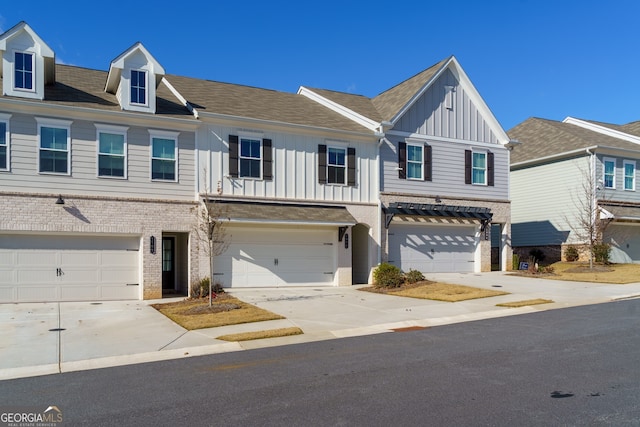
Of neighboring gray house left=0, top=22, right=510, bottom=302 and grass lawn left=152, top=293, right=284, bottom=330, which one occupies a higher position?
neighboring gray house left=0, top=22, right=510, bottom=302

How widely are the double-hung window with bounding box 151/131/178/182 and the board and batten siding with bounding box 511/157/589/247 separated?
20547 millimetres

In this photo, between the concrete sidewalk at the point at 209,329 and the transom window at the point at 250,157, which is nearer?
the concrete sidewalk at the point at 209,329

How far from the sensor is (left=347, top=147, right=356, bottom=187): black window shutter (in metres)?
23.4

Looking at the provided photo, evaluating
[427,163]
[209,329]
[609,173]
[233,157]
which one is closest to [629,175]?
[609,173]

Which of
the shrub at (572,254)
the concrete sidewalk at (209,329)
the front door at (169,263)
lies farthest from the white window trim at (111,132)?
the shrub at (572,254)

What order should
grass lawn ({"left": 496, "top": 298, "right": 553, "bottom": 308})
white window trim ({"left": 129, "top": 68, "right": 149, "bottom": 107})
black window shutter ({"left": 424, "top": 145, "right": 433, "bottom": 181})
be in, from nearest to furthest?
1. grass lawn ({"left": 496, "top": 298, "right": 553, "bottom": 308})
2. white window trim ({"left": 129, "top": 68, "right": 149, "bottom": 107})
3. black window shutter ({"left": 424, "top": 145, "right": 433, "bottom": 181})

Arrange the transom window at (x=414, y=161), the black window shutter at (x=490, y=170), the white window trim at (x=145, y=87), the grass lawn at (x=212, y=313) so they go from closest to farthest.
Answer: the grass lawn at (x=212, y=313) → the white window trim at (x=145, y=87) → the transom window at (x=414, y=161) → the black window shutter at (x=490, y=170)

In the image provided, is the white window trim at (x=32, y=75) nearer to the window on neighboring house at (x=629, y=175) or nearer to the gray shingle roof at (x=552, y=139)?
the gray shingle roof at (x=552, y=139)

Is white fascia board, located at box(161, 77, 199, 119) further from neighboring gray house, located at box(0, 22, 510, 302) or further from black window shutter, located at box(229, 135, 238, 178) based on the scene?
black window shutter, located at box(229, 135, 238, 178)

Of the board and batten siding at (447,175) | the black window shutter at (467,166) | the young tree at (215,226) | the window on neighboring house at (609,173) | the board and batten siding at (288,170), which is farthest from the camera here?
the window on neighboring house at (609,173)

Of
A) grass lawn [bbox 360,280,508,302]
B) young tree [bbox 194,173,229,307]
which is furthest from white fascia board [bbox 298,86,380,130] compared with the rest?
young tree [bbox 194,173,229,307]

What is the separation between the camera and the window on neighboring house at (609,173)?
2952 centimetres

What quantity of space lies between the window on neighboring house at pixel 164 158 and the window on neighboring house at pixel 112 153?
0.99 metres

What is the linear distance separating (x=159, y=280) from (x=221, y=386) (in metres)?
12.4
